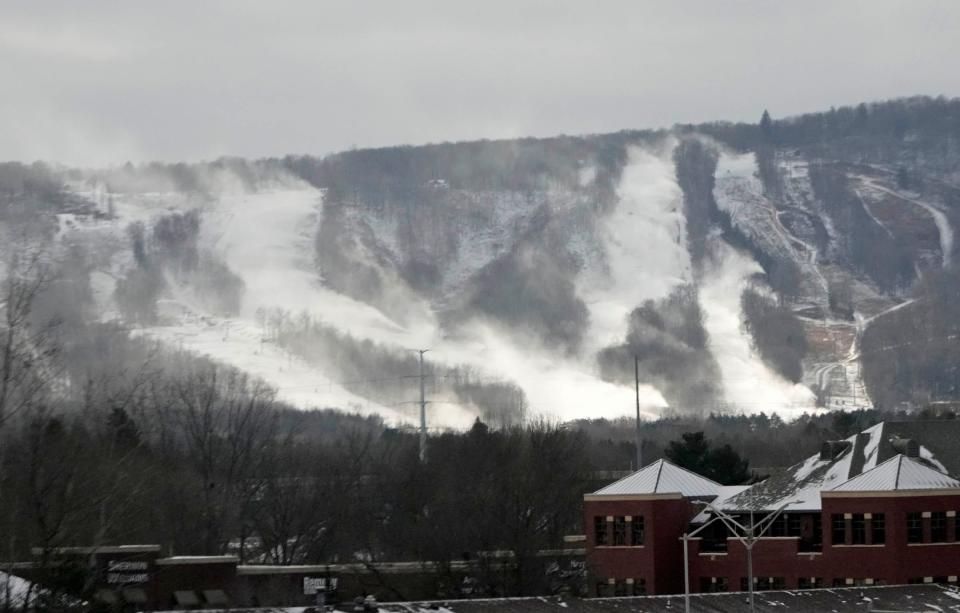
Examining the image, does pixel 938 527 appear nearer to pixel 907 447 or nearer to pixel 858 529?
pixel 858 529

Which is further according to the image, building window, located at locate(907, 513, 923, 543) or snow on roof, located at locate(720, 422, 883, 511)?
snow on roof, located at locate(720, 422, 883, 511)

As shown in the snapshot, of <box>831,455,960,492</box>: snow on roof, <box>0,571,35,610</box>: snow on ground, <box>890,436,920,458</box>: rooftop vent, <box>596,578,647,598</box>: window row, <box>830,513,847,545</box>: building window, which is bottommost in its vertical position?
<box>596,578,647,598</box>: window row

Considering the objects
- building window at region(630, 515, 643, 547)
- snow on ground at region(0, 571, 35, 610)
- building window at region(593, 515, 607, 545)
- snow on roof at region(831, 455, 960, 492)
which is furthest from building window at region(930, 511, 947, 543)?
snow on ground at region(0, 571, 35, 610)

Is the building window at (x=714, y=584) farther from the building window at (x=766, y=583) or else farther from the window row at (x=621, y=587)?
the window row at (x=621, y=587)

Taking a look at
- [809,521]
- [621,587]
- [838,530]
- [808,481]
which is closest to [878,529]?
[838,530]

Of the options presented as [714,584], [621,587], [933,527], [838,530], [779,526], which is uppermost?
[779,526]

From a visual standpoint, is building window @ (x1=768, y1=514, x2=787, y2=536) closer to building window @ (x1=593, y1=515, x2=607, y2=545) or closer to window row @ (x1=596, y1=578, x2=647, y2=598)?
window row @ (x1=596, y1=578, x2=647, y2=598)

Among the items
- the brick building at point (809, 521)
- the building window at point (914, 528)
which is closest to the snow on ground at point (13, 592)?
the brick building at point (809, 521)
